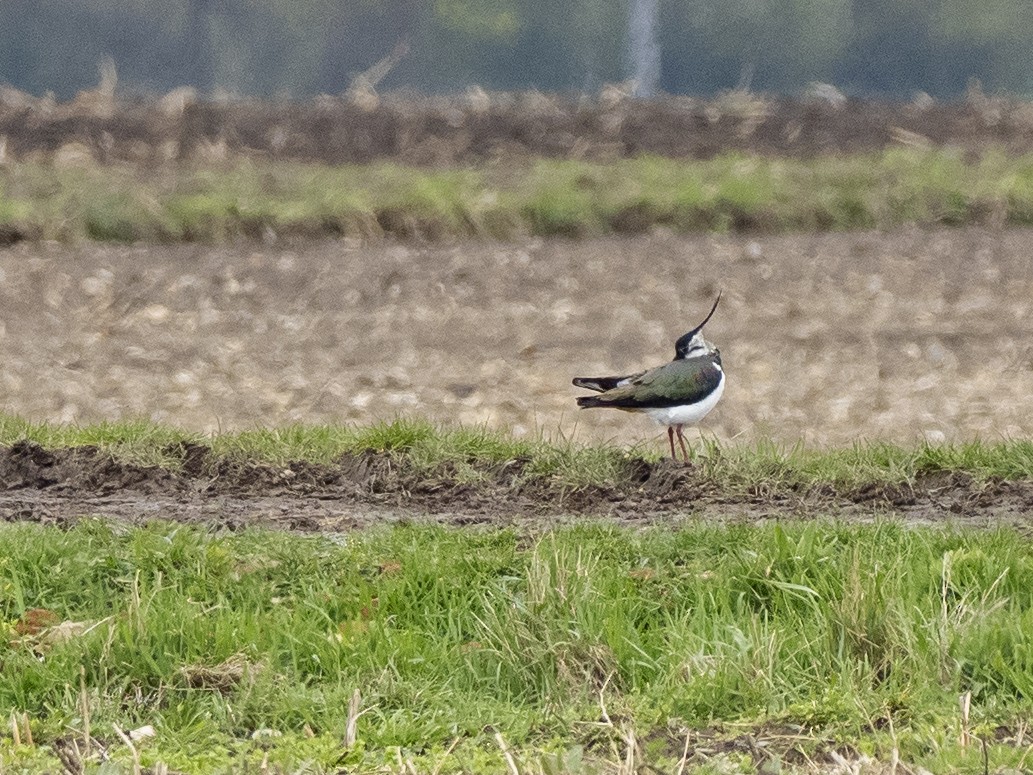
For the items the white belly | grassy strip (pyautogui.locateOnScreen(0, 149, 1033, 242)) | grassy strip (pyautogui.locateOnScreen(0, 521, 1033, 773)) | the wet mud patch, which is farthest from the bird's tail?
grassy strip (pyautogui.locateOnScreen(0, 149, 1033, 242))

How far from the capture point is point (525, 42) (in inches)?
551

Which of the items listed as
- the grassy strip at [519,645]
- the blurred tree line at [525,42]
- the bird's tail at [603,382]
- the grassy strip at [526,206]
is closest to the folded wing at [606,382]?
the bird's tail at [603,382]

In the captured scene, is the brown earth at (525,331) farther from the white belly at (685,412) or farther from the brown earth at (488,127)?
the brown earth at (488,127)

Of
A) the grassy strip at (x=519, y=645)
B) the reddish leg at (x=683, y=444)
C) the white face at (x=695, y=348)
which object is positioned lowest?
the grassy strip at (x=519, y=645)

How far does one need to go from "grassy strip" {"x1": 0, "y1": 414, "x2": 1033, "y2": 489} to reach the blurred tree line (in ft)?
22.2

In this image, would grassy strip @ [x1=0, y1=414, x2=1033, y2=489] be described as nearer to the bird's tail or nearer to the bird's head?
the bird's tail

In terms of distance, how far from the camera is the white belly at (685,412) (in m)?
7.32

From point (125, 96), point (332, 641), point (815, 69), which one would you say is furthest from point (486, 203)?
point (332, 641)

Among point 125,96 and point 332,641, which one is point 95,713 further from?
point 125,96

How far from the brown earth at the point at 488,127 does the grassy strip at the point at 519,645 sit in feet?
27.2

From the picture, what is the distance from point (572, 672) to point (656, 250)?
7.20m

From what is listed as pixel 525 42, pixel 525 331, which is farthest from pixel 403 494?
pixel 525 42

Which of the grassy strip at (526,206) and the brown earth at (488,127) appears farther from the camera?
the brown earth at (488,127)

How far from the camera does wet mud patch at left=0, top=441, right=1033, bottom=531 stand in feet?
21.9
